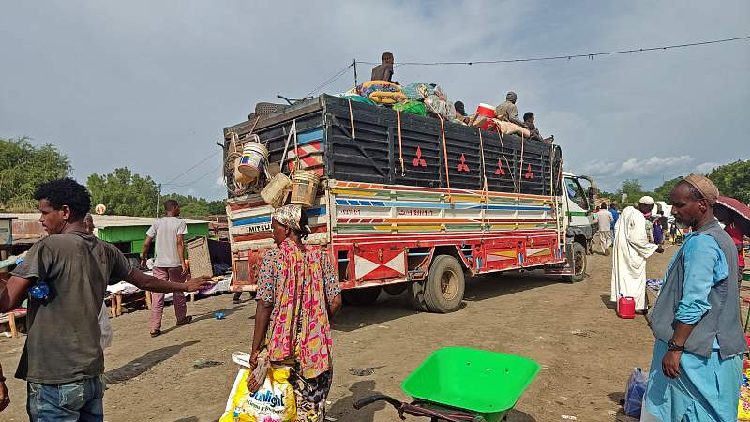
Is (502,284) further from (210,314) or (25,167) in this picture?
(25,167)

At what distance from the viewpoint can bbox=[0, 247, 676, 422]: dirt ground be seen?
3.85 meters

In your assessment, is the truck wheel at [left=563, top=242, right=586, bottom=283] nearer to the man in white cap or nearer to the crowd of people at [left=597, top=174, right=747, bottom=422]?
the man in white cap

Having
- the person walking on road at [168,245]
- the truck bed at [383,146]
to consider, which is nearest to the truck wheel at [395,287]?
the truck bed at [383,146]

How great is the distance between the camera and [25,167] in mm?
35531

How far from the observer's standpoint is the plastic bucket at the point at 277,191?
218 inches

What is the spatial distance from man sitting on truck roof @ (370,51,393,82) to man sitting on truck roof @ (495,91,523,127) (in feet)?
7.24

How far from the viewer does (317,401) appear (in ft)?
8.58

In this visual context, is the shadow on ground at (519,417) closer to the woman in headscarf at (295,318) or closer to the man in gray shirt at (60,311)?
the woman in headscarf at (295,318)

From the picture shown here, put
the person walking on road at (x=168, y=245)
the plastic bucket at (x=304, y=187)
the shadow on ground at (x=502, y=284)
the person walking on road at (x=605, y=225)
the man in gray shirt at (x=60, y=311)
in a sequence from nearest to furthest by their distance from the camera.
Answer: the man in gray shirt at (x=60, y=311) → the plastic bucket at (x=304, y=187) → the person walking on road at (x=168, y=245) → the shadow on ground at (x=502, y=284) → the person walking on road at (x=605, y=225)

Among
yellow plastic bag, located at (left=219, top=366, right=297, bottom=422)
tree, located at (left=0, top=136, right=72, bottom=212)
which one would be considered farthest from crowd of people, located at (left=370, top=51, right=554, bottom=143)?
tree, located at (left=0, top=136, right=72, bottom=212)

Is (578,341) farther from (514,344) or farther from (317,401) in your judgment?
(317,401)

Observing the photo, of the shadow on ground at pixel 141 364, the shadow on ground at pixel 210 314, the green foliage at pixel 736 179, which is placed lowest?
the shadow on ground at pixel 141 364

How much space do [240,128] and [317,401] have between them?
16.7 feet

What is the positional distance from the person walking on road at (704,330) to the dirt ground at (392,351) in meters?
1.45
